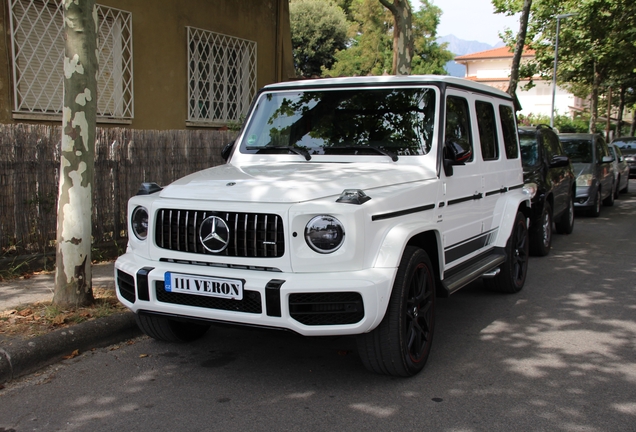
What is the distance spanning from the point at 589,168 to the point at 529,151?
419 centimetres

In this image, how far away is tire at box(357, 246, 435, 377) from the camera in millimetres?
3848

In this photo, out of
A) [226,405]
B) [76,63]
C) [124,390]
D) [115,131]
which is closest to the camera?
[226,405]

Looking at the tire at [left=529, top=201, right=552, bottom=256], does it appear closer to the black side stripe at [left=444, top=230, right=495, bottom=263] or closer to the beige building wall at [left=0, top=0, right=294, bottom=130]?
the black side stripe at [left=444, top=230, right=495, bottom=263]

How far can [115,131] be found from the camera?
768cm

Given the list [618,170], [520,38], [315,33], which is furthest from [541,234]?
[315,33]

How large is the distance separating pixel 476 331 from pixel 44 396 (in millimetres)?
3329

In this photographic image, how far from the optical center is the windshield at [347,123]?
4930 millimetres

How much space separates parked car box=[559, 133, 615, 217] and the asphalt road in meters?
7.32

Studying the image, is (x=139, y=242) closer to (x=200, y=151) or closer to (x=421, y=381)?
(x=421, y=381)

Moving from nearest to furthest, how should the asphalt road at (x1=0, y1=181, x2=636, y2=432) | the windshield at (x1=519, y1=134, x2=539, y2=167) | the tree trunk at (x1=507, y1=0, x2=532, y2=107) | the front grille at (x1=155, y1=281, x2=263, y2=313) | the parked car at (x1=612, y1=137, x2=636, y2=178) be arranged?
the asphalt road at (x1=0, y1=181, x2=636, y2=432)
the front grille at (x1=155, y1=281, x2=263, y2=313)
the windshield at (x1=519, y1=134, x2=539, y2=167)
the tree trunk at (x1=507, y1=0, x2=532, y2=107)
the parked car at (x1=612, y1=137, x2=636, y2=178)

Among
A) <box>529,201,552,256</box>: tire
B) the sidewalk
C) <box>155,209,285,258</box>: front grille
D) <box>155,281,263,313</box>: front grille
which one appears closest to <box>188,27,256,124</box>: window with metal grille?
the sidewalk

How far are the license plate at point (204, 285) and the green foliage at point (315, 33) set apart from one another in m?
43.6

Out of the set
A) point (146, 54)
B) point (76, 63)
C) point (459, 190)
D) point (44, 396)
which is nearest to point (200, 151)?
point (146, 54)

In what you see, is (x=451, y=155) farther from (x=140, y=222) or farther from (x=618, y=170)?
Result: (x=618, y=170)
